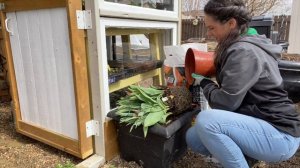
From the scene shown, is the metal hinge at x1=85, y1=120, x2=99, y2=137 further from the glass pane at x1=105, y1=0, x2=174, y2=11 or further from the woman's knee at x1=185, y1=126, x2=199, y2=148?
the glass pane at x1=105, y1=0, x2=174, y2=11

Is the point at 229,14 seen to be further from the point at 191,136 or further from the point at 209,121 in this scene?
the point at 191,136

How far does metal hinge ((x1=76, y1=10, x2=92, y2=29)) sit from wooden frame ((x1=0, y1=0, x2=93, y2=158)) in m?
0.03

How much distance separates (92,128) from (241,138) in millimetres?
1148

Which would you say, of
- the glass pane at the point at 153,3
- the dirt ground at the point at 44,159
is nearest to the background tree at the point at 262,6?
the glass pane at the point at 153,3

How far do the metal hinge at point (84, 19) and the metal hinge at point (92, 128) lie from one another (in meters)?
0.75

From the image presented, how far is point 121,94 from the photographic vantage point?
8.07 feet

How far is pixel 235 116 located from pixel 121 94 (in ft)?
3.64

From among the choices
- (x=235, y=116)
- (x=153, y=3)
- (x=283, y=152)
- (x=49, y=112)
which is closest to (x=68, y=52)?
(x=49, y=112)

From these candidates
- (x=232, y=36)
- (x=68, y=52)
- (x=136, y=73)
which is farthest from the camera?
(x=136, y=73)

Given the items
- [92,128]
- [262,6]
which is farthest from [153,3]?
[262,6]

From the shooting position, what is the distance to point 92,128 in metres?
2.19

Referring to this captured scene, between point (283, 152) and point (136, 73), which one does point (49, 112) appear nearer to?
point (136, 73)

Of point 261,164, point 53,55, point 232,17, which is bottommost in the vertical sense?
point 261,164

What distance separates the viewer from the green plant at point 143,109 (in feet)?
6.40
